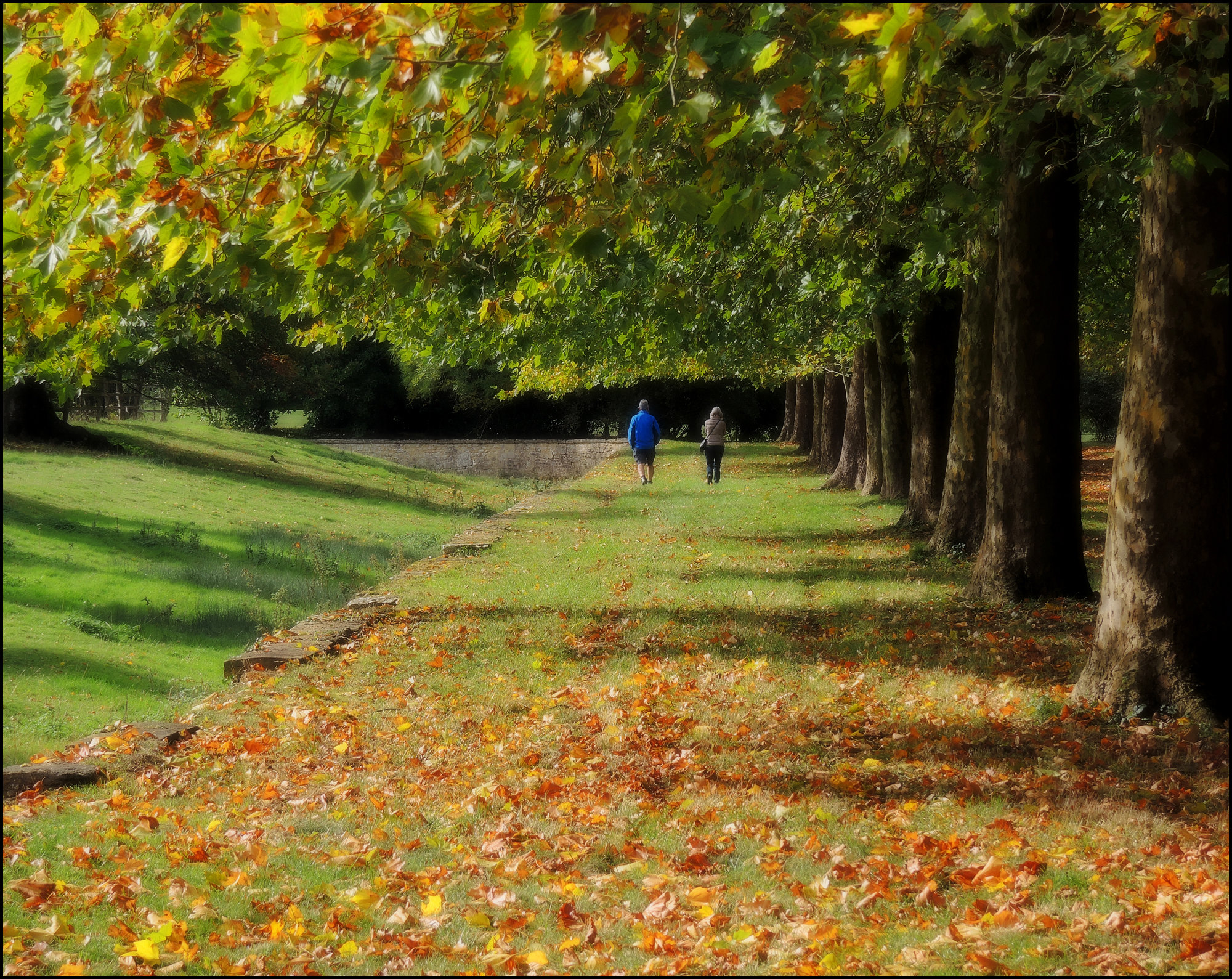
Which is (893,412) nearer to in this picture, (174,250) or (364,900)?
(174,250)

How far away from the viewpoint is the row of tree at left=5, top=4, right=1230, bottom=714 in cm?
430

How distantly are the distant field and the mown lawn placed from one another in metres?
2.15

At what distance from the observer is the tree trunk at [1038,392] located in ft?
31.8

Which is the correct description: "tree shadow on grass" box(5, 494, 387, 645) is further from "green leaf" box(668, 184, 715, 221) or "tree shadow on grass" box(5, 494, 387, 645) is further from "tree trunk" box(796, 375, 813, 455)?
"tree trunk" box(796, 375, 813, 455)

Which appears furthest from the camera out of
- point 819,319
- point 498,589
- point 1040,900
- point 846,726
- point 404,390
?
point 404,390

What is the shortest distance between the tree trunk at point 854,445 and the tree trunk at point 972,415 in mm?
11169

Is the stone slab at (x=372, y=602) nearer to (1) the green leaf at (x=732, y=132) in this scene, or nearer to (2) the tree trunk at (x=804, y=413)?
(1) the green leaf at (x=732, y=132)

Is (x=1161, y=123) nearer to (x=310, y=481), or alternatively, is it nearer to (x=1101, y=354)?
(x=310, y=481)

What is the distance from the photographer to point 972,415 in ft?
40.9

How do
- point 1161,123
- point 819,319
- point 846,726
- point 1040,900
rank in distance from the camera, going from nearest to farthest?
point 1040,900
point 1161,123
point 846,726
point 819,319

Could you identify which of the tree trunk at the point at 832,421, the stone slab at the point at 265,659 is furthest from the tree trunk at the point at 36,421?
the stone slab at the point at 265,659

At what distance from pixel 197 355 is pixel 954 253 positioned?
77.6 feet

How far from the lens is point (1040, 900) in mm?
4312

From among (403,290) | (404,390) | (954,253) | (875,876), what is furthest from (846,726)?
(404,390)
